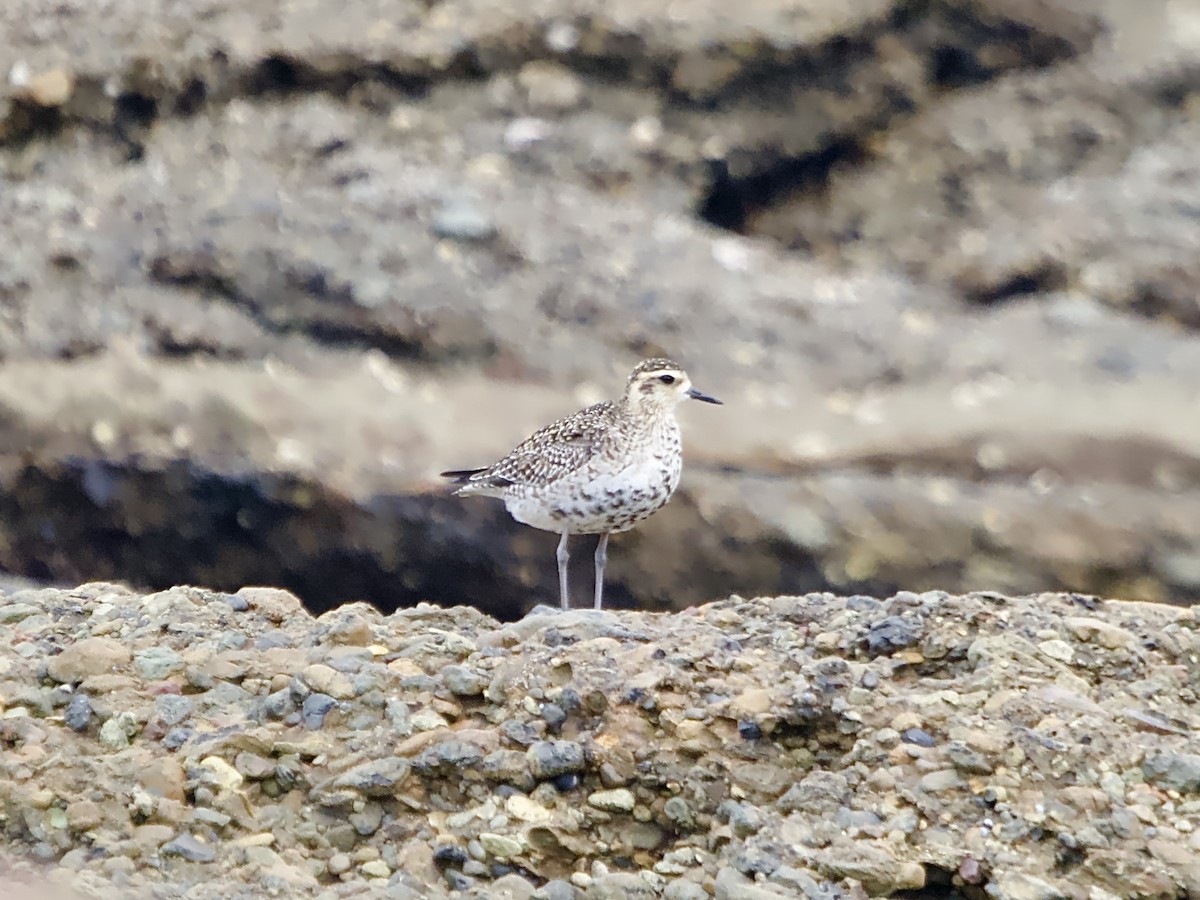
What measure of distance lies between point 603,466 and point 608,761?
161 inches

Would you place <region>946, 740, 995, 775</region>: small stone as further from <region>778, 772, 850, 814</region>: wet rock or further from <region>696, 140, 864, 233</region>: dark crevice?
<region>696, 140, 864, 233</region>: dark crevice

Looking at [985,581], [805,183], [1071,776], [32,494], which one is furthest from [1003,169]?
[1071,776]

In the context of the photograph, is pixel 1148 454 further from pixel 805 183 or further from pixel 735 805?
pixel 735 805

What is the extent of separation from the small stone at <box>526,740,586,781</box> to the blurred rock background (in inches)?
332

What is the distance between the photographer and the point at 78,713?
4.98 m

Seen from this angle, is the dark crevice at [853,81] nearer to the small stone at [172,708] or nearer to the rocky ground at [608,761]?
the rocky ground at [608,761]

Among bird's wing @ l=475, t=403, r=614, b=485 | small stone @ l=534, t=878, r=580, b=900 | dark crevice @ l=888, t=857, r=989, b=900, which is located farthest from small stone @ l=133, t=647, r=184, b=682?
bird's wing @ l=475, t=403, r=614, b=485

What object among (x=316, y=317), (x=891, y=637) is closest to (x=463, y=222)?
(x=316, y=317)

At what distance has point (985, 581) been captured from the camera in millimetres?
13625

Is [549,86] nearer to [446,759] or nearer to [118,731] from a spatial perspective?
[118,731]

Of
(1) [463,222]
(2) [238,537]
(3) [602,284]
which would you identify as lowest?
(2) [238,537]

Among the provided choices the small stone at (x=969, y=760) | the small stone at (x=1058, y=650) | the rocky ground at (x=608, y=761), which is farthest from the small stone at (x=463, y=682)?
the small stone at (x=1058, y=650)

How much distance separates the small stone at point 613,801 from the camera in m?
4.71

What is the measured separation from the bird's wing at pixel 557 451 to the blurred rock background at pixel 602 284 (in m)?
3.85
